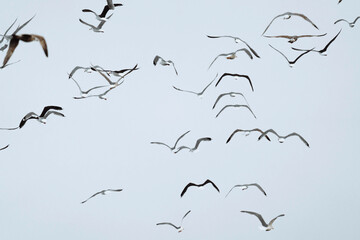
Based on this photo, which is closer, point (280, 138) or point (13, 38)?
point (13, 38)

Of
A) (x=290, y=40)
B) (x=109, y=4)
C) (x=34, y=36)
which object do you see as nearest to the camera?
(x=34, y=36)

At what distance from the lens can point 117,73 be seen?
73.2ft

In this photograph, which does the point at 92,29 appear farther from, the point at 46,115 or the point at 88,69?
the point at 46,115

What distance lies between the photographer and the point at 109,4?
21.4 metres

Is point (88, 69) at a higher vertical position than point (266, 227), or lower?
higher

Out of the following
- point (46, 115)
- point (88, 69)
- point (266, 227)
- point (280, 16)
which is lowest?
point (266, 227)

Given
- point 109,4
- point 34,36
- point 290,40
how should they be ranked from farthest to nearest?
point 290,40 < point 109,4 < point 34,36

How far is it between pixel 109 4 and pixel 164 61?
2771 millimetres

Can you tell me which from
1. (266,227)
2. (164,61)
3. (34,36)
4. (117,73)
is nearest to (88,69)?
(117,73)

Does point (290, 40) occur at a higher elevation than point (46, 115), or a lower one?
higher

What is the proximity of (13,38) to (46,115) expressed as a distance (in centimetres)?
699

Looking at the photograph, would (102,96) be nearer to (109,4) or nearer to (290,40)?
(109,4)

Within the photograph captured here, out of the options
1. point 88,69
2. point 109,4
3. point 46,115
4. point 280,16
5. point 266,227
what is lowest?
point 266,227

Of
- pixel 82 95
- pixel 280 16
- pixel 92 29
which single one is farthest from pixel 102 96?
pixel 280 16
